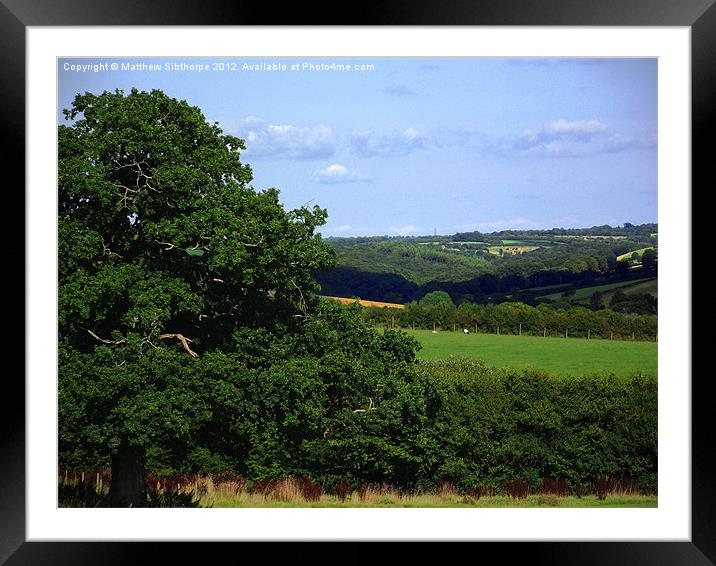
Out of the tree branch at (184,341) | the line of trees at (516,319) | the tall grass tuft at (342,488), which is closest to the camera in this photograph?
the tree branch at (184,341)

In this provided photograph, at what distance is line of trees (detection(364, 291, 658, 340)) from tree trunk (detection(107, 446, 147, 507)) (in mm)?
6857

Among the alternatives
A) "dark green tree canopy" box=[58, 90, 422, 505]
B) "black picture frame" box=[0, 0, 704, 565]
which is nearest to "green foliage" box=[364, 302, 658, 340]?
"dark green tree canopy" box=[58, 90, 422, 505]

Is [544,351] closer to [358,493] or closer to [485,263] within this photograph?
[485,263]

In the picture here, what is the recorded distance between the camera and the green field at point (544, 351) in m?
13.0

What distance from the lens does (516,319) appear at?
15.5 meters

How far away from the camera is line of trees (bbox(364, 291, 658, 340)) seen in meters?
14.3

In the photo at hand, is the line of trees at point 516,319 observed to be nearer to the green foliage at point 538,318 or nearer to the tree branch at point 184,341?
the green foliage at point 538,318

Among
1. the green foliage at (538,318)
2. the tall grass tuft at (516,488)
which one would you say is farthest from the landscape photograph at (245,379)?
the green foliage at (538,318)

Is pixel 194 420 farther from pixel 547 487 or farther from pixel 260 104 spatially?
pixel 260 104

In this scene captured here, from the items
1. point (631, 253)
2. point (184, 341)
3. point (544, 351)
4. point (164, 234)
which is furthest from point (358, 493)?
point (631, 253)

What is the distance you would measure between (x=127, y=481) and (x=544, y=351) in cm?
874
